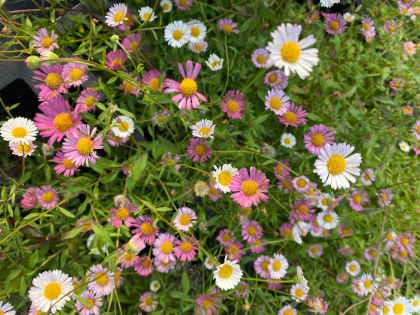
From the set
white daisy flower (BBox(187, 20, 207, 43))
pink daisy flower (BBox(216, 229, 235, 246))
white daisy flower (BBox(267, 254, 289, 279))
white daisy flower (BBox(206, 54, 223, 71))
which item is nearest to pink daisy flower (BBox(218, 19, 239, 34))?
white daisy flower (BBox(187, 20, 207, 43))

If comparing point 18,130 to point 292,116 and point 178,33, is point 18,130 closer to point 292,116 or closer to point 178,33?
point 178,33

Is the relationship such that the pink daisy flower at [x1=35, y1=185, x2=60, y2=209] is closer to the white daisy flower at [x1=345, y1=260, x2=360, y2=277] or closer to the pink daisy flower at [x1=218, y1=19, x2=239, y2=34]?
the pink daisy flower at [x1=218, y1=19, x2=239, y2=34]

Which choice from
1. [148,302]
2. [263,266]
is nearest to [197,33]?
[263,266]

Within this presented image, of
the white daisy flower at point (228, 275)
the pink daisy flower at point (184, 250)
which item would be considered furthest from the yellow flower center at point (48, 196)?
the white daisy flower at point (228, 275)

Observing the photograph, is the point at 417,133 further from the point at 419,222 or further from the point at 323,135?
the point at 419,222

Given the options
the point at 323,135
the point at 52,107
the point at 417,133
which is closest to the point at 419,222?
the point at 417,133
